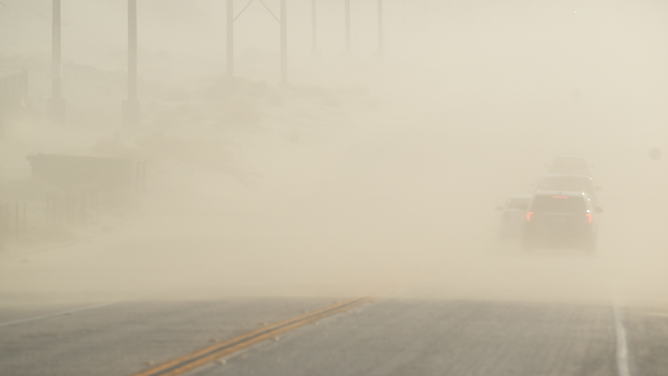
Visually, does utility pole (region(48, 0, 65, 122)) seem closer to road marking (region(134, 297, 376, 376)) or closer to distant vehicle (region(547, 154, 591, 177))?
distant vehicle (region(547, 154, 591, 177))

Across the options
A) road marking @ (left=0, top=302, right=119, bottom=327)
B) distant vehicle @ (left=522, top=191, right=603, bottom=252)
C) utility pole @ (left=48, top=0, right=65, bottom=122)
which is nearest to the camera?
road marking @ (left=0, top=302, right=119, bottom=327)

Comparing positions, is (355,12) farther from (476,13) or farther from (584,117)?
(584,117)

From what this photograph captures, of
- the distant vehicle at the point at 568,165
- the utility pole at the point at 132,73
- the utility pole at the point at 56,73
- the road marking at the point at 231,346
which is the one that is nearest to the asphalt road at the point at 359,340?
the road marking at the point at 231,346

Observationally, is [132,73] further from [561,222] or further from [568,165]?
[561,222]

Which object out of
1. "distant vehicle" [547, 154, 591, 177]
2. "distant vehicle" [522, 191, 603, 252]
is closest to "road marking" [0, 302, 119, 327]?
"distant vehicle" [522, 191, 603, 252]

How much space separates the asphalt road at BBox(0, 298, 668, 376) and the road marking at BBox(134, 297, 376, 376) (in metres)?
0.17

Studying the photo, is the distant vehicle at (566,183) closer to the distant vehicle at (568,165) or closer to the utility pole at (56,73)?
the distant vehicle at (568,165)

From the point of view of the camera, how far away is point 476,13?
547 ft

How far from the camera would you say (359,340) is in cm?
931

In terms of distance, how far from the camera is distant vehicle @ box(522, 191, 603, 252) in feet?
64.2

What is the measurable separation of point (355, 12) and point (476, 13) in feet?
86.4

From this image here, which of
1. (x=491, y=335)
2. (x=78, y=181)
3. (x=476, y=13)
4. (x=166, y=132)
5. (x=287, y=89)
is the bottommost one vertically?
(x=491, y=335)

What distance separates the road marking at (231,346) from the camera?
25.5 feet

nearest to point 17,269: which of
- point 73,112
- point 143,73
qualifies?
point 73,112
